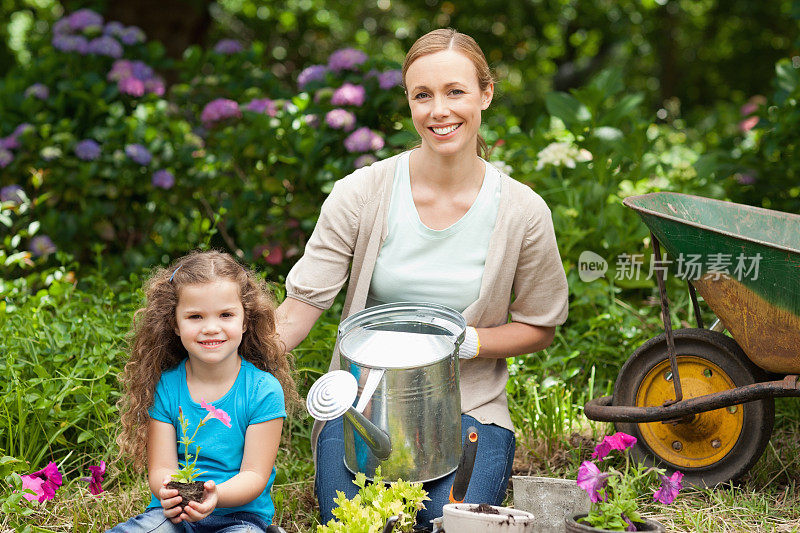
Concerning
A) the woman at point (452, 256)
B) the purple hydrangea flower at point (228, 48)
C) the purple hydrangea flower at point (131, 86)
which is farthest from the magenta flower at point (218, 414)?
the purple hydrangea flower at point (228, 48)

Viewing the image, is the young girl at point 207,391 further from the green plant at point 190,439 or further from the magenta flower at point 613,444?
the magenta flower at point 613,444

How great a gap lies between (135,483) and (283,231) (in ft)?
4.50

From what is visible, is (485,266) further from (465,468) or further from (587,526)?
(587,526)

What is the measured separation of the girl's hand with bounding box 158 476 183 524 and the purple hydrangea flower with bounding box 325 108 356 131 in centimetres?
206

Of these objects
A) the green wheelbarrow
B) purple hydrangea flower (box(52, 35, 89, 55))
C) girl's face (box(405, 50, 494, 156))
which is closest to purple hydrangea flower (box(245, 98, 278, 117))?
purple hydrangea flower (box(52, 35, 89, 55))

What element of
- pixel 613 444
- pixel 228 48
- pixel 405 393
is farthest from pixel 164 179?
pixel 613 444

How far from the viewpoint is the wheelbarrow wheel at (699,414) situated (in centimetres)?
249

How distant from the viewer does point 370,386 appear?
200 centimetres

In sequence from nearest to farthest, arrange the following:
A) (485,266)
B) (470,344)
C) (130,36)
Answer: (470,344)
(485,266)
(130,36)

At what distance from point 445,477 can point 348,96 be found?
2007 mm

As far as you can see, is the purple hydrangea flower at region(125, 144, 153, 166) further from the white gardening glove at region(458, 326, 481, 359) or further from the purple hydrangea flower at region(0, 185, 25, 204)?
the white gardening glove at region(458, 326, 481, 359)

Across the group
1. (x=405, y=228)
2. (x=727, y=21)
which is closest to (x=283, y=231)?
(x=405, y=228)

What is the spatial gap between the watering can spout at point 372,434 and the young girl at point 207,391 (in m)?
0.20

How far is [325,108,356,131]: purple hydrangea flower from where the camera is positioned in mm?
3676
